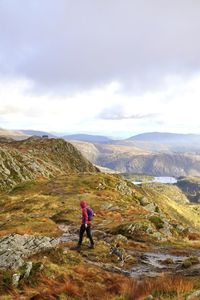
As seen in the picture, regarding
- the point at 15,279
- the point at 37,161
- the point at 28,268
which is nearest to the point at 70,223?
the point at 28,268

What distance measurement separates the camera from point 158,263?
26406 millimetres

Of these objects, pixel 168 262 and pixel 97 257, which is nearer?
pixel 168 262

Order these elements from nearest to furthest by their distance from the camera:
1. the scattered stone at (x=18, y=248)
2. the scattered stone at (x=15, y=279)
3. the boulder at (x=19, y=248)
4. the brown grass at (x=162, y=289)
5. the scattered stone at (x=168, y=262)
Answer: the brown grass at (x=162, y=289)
the scattered stone at (x=15, y=279)
the boulder at (x=19, y=248)
the scattered stone at (x=18, y=248)
the scattered stone at (x=168, y=262)

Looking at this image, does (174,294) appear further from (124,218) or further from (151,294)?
(124,218)

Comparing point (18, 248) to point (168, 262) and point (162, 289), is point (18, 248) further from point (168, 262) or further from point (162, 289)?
point (162, 289)

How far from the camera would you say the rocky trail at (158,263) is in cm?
2353

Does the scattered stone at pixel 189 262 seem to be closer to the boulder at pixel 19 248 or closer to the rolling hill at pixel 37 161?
the boulder at pixel 19 248

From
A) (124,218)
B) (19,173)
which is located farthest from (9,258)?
(19,173)

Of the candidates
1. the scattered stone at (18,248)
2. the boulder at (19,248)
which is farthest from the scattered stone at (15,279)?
the scattered stone at (18,248)

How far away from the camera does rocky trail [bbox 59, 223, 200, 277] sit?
23.5m

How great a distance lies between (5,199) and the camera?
71.9m

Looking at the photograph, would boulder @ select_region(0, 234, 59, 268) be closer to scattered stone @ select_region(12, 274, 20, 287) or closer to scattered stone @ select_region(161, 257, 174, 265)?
scattered stone @ select_region(12, 274, 20, 287)

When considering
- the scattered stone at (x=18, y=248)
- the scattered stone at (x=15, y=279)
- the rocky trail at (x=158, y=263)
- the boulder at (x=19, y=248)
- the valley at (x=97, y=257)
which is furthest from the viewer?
the rocky trail at (x=158, y=263)

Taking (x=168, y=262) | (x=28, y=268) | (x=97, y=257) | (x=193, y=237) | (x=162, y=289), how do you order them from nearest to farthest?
(x=162, y=289) → (x=28, y=268) → (x=168, y=262) → (x=97, y=257) → (x=193, y=237)
